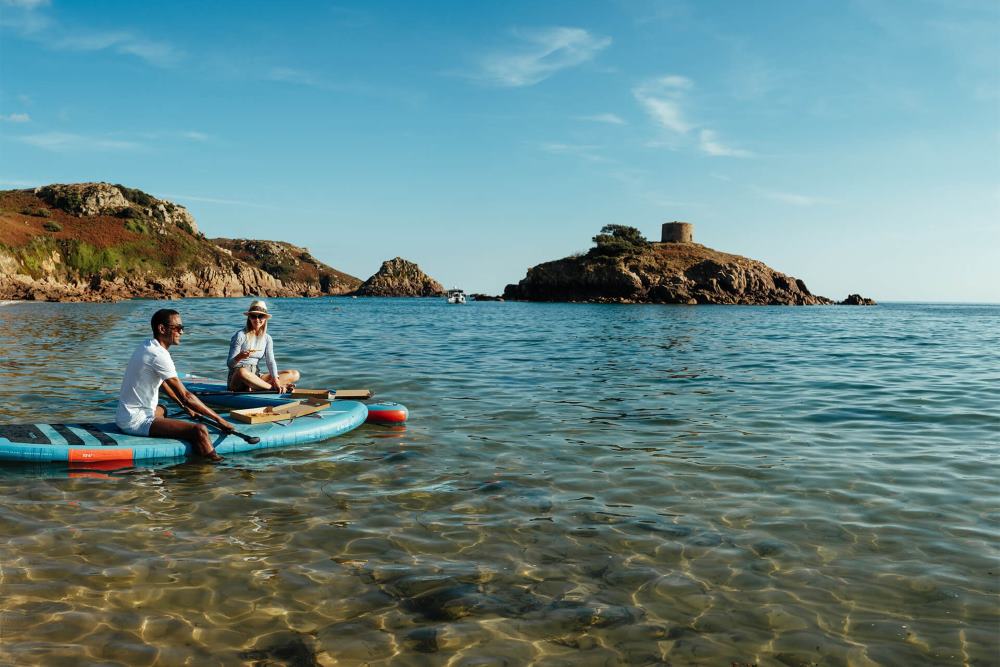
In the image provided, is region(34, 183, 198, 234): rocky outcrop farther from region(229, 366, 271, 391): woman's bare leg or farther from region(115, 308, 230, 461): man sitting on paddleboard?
region(115, 308, 230, 461): man sitting on paddleboard

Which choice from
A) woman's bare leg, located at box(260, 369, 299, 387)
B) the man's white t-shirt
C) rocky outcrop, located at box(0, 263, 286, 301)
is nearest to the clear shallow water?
the man's white t-shirt

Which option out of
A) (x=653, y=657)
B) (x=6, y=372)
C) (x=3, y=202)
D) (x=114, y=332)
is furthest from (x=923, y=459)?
(x=3, y=202)

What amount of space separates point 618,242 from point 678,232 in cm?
3000

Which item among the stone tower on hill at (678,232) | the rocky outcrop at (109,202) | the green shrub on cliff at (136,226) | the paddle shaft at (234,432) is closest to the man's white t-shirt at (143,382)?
the paddle shaft at (234,432)

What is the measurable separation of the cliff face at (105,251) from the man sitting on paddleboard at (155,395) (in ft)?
285

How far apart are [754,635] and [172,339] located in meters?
7.83

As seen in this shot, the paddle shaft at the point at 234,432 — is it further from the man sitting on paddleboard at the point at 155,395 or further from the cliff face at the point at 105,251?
the cliff face at the point at 105,251

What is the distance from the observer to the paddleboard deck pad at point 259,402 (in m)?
11.5

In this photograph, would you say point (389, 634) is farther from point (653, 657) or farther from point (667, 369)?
point (667, 369)

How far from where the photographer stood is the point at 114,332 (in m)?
32.0

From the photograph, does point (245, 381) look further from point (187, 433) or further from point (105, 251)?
point (105, 251)

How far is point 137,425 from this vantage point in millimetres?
8984

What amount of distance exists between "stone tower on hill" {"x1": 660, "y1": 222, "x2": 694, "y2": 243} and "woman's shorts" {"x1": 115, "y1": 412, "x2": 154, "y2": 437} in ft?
491

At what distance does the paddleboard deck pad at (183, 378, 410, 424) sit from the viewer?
455 inches
